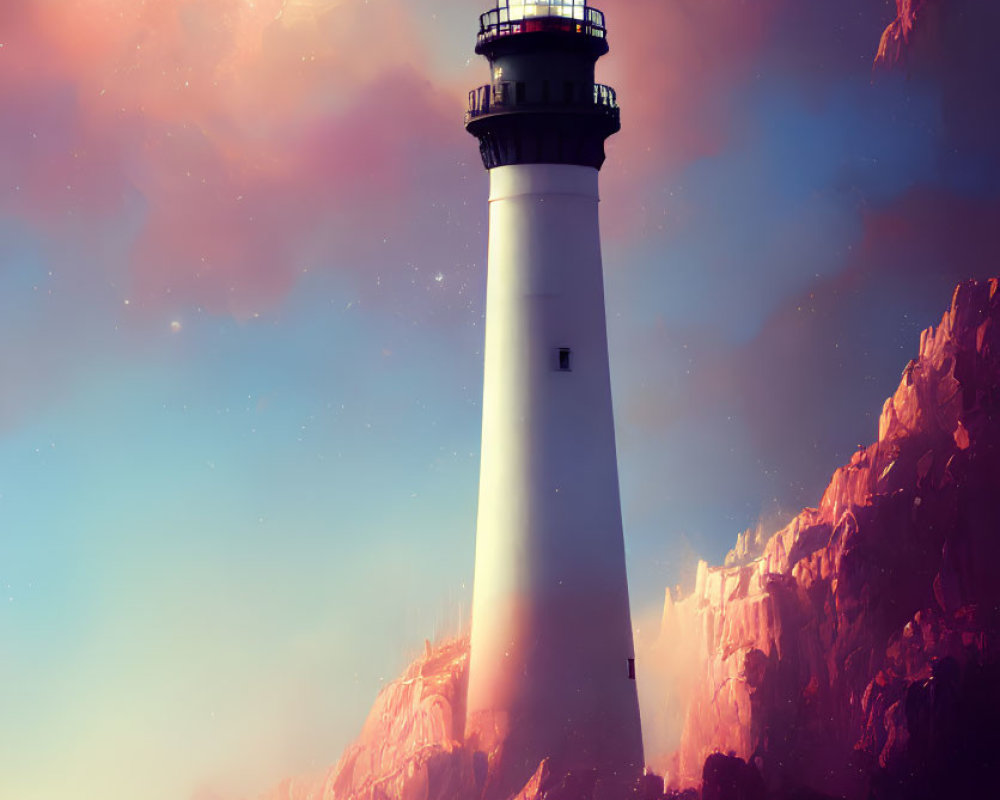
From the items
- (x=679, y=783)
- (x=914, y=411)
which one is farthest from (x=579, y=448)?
(x=914, y=411)

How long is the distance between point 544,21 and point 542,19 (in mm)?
41

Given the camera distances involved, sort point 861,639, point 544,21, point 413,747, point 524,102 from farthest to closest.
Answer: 1. point 861,639
2. point 413,747
3. point 544,21
4. point 524,102

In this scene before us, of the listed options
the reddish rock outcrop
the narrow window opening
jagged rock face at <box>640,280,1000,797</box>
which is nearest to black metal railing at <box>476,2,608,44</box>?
the narrow window opening

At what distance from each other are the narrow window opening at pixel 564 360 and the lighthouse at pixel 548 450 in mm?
14

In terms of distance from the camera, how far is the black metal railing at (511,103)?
25484mm

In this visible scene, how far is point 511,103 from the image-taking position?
83.7ft

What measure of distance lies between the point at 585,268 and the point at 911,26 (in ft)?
43.8

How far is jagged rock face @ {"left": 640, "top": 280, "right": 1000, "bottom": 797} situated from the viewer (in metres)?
30.7

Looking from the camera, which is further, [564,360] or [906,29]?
[906,29]

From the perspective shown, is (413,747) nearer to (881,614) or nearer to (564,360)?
(564,360)

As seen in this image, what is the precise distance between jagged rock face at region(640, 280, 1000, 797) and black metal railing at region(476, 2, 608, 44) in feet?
37.6

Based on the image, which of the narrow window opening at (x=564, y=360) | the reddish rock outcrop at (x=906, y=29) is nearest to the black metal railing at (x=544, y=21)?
the narrow window opening at (x=564, y=360)

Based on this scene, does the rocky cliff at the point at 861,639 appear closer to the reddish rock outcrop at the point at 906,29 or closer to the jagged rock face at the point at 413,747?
the jagged rock face at the point at 413,747

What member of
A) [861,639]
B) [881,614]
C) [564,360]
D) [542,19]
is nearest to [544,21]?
[542,19]
